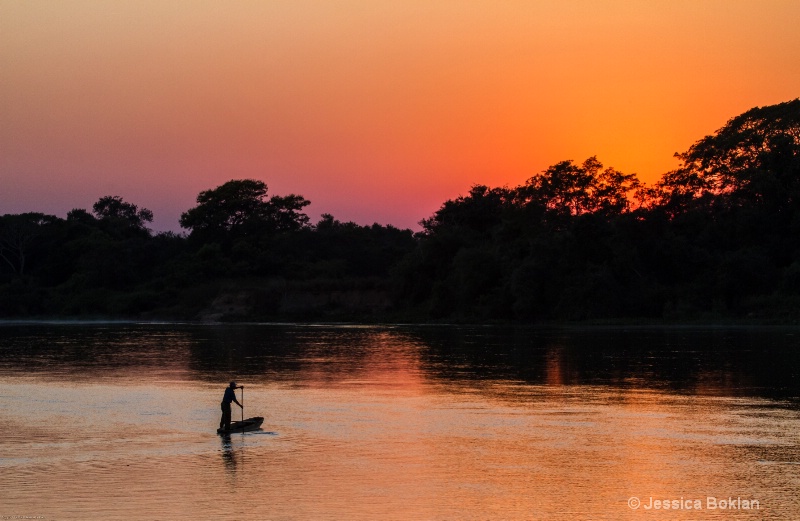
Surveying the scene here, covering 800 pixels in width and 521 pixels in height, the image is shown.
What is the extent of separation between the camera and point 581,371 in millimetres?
51094

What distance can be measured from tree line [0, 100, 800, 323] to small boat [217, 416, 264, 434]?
2929 inches

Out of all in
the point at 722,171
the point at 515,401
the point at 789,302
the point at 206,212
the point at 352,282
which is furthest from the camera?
the point at 206,212

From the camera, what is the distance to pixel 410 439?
1169 inches

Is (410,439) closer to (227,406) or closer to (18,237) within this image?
(227,406)

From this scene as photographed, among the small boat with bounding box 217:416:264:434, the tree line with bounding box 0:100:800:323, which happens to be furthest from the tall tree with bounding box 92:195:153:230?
the small boat with bounding box 217:416:264:434

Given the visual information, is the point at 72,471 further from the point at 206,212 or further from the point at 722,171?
the point at 206,212

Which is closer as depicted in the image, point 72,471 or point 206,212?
point 72,471

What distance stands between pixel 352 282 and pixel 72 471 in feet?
339

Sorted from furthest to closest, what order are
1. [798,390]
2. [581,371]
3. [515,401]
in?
[581,371] < [798,390] < [515,401]

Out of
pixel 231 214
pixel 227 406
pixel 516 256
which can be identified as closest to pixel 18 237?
pixel 231 214

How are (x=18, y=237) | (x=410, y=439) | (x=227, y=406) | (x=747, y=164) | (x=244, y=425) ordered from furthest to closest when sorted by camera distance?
(x=18, y=237) < (x=747, y=164) < (x=244, y=425) < (x=227, y=406) < (x=410, y=439)

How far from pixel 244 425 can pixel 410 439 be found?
5.47 m

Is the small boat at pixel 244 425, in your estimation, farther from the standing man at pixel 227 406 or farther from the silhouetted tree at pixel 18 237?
the silhouetted tree at pixel 18 237

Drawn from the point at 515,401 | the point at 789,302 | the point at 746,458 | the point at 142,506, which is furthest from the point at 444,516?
the point at 789,302
